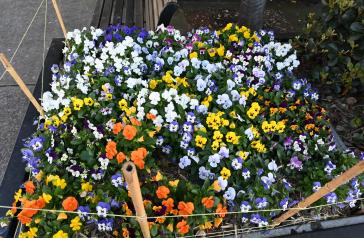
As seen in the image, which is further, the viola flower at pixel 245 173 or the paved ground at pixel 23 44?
the paved ground at pixel 23 44

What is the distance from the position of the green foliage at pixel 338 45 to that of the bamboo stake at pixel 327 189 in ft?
3.34

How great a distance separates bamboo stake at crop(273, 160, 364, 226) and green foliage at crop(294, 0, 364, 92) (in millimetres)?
1019

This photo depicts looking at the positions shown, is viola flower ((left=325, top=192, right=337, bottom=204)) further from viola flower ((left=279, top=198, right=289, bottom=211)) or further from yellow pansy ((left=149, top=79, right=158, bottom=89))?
yellow pansy ((left=149, top=79, right=158, bottom=89))

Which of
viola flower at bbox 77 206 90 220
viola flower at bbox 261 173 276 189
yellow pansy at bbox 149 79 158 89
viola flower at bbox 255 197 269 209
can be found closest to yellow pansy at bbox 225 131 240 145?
viola flower at bbox 261 173 276 189

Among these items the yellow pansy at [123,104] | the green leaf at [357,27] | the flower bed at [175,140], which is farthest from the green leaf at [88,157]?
the green leaf at [357,27]

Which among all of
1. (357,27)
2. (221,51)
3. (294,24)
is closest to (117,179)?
(221,51)

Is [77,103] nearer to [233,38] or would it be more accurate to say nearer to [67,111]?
[67,111]

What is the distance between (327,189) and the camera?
4.85ft

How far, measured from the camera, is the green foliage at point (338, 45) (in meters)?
2.23

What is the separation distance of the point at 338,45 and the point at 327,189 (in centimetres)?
128

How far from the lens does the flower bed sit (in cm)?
167

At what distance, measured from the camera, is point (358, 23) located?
2156 mm

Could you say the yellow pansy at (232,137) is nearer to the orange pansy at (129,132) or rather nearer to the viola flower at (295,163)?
the viola flower at (295,163)

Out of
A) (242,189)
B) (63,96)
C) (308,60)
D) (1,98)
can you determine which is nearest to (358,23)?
(308,60)
